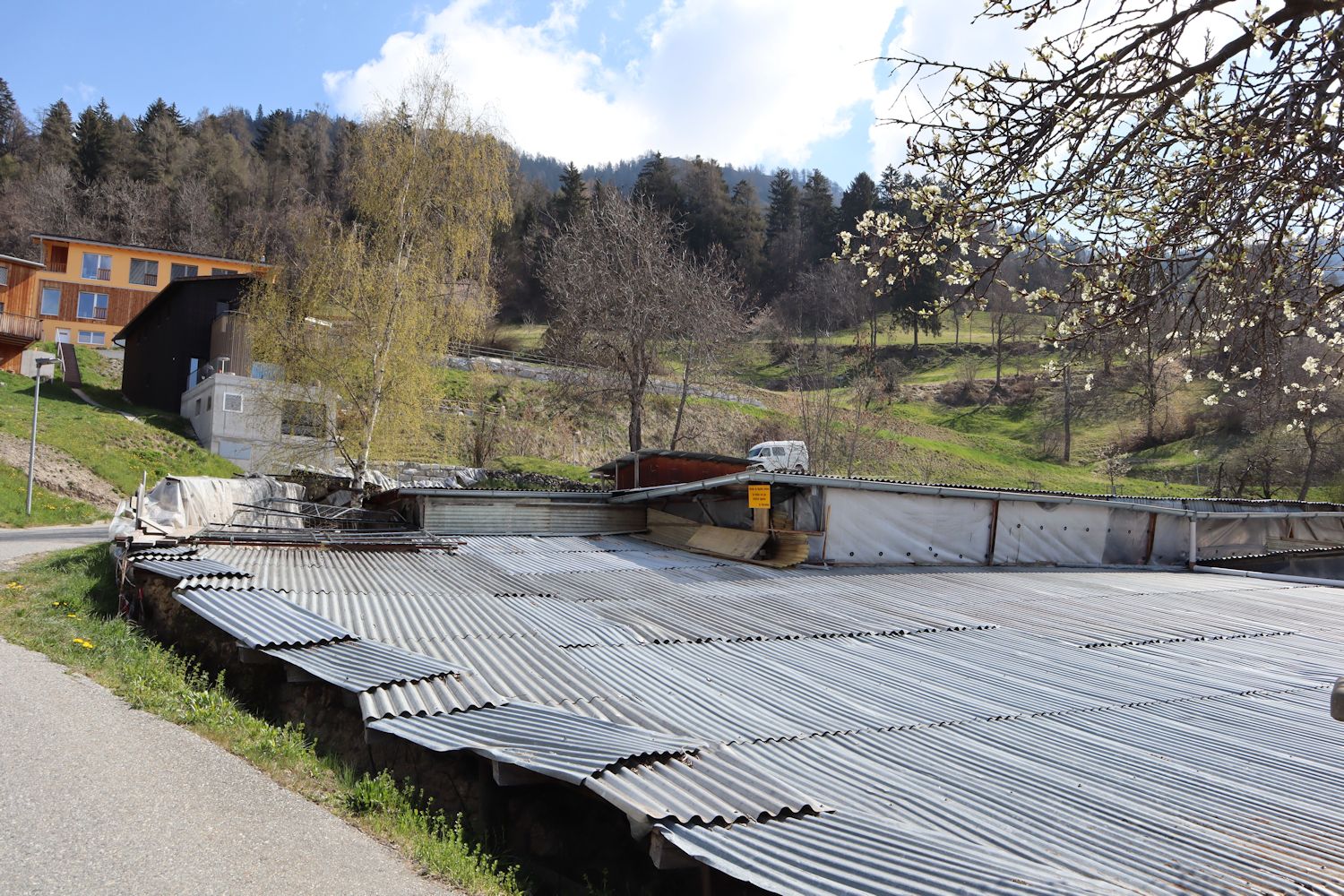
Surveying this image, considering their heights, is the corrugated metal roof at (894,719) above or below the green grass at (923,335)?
below

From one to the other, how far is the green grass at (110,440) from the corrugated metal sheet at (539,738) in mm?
24626

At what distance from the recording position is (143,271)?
54.8 metres

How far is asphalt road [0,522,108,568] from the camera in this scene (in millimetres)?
17094

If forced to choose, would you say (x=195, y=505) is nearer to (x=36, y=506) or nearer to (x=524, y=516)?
(x=524, y=516)

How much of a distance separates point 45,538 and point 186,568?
12160mm

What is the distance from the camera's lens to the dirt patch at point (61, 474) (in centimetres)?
2669

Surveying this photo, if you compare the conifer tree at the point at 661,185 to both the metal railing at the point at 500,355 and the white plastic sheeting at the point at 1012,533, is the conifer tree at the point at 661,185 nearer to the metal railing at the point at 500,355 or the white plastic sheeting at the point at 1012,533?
the metal railing at the point at 500,355

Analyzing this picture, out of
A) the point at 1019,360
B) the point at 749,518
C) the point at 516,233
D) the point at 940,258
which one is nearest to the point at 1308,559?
the point at 749,518

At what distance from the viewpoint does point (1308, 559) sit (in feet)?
73.8

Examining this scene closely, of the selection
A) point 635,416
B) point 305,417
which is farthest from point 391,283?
point 635,416

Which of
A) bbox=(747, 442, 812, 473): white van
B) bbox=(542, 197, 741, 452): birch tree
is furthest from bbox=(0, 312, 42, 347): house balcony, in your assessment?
bbox=(747, 442, 812, 473): white van

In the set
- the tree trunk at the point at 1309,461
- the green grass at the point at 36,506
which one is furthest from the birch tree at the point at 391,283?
the tree trunk at the point at 1309,461

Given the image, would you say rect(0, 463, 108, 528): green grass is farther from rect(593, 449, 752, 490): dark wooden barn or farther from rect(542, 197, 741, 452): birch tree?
rect(542, 197, 741, 452): birch tree

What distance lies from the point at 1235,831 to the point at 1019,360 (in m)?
62.6
